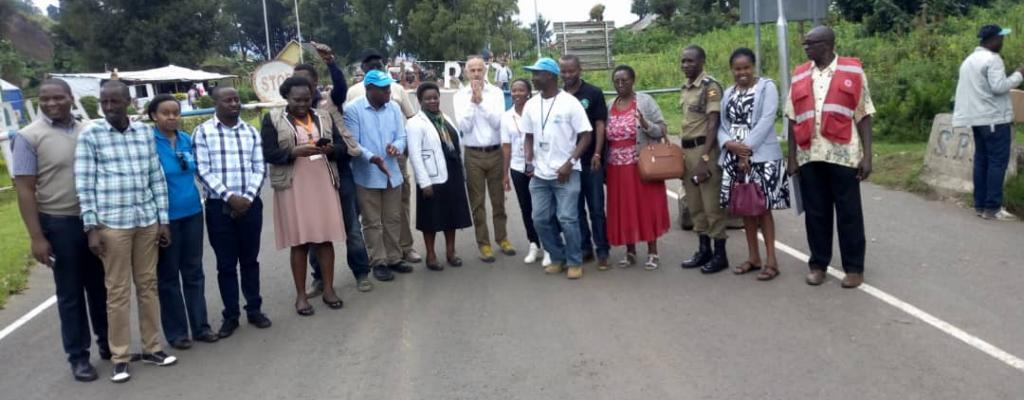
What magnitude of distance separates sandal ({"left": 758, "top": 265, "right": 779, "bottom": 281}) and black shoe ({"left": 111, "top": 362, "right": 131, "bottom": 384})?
459 centimetres

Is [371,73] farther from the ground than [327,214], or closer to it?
farther from the ground

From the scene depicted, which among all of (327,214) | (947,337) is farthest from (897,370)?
(327,214)

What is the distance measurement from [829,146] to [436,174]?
3.28 metres

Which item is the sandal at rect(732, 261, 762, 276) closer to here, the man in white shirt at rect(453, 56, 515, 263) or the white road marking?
the man in white shirt at rect(453, 56, 515, 263)

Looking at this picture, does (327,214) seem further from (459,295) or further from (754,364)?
(754,364)

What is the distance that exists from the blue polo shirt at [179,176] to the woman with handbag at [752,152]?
3969mm

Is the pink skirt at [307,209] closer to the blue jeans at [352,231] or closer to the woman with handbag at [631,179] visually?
the blue jeans at [352,231]

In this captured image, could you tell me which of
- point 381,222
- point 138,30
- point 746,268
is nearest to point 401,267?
point 381,222

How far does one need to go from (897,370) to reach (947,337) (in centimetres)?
71

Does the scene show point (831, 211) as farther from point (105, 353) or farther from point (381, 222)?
point (105, 353)

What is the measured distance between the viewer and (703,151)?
729 centimetres

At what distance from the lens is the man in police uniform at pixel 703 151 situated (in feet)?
23.7

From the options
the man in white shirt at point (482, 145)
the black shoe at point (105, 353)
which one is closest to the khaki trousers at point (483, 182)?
the man in white shirt at point (482, 145)

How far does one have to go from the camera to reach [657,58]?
2877 centimetres
